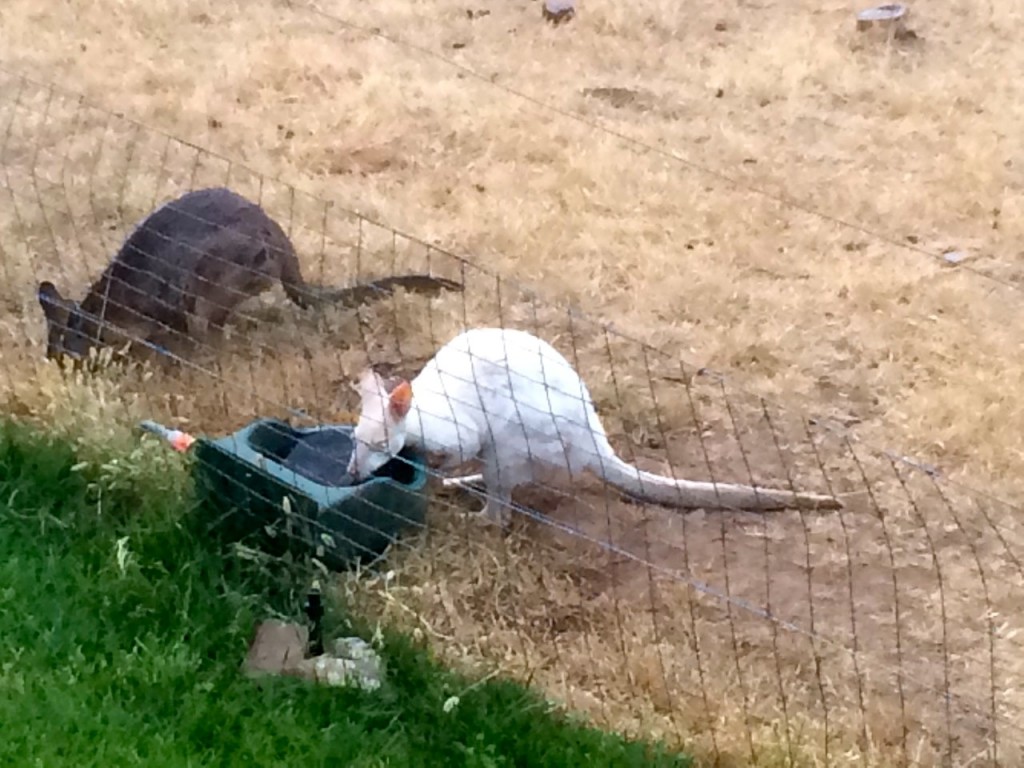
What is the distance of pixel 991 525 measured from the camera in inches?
129

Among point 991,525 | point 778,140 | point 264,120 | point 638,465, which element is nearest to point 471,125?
point 264,120

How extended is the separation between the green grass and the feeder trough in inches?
3.4

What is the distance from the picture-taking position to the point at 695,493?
331 cm

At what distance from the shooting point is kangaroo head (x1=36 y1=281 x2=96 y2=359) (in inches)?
140

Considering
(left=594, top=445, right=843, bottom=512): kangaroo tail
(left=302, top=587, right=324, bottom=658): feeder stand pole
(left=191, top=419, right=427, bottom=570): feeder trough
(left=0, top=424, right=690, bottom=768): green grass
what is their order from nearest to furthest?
(left=0, top=424, right=690, bottom=768): green grass < (left=302, top=587, right=324, bottom=658): feeder stand pole < (left=191, top=419, right=427, bottom=570): feeder trough < (left=594, top=445, right=843, bottom=512): kangaroo tail

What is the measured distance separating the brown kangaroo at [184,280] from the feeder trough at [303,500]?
2.34 feet

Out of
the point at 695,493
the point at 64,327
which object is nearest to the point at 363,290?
the point at 64,327

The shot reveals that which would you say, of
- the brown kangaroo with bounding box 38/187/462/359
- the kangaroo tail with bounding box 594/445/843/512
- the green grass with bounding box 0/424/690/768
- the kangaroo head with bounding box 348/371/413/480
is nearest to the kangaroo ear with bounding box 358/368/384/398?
the kangaroo head with bounding box 348/371/413/480

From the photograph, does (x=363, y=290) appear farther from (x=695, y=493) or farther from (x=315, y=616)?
(x=315, y=616)

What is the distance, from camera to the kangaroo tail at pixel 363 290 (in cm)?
398

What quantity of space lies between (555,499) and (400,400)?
666mm

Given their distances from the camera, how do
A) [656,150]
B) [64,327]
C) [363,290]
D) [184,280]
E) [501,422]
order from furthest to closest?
[656,150]
[363,290]
[184,280]
[64,327]
[501,422]

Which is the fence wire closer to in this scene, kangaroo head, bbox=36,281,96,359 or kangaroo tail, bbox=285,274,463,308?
kangaroo tail, bbox=285,274,463,308

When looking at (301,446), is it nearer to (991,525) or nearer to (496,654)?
(496,654)
